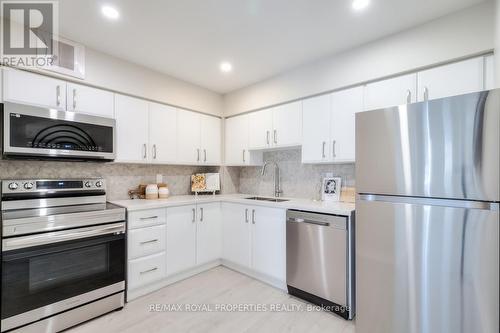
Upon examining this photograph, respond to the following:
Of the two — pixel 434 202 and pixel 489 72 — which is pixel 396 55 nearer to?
pixel 489 72

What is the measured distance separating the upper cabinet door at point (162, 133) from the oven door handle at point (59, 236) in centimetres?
95

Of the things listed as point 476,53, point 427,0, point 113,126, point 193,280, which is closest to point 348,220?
point 476,53

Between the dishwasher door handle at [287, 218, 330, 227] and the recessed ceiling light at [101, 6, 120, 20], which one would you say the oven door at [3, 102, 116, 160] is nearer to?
the recessed ceiling light at [101, 6, 120, 20]

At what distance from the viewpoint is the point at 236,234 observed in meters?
2.97

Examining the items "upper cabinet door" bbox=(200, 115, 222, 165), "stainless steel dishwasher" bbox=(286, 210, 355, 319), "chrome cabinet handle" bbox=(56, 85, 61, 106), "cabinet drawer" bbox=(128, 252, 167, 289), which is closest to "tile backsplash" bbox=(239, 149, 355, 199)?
"upper cabinet door" bbox=(200, 115, 222, 165)

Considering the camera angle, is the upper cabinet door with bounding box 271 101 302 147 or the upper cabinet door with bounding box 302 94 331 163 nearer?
the upper cabinet door with bounding box 302 94 331 163

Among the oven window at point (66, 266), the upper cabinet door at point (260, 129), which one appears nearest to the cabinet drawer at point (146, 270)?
the oven window at point (66, 266)

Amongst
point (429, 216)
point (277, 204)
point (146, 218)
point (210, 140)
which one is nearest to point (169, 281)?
point (146, 218)

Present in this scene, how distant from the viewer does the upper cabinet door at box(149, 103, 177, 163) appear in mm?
2838

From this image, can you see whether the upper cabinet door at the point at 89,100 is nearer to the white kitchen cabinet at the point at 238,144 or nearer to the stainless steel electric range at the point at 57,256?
the stainless steel electric range at the point at 57,256

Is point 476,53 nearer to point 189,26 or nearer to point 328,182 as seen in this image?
point 328,182

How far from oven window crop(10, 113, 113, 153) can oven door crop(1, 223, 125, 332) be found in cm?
80

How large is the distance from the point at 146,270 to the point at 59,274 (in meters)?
0.74

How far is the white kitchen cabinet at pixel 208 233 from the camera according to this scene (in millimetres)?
2901
